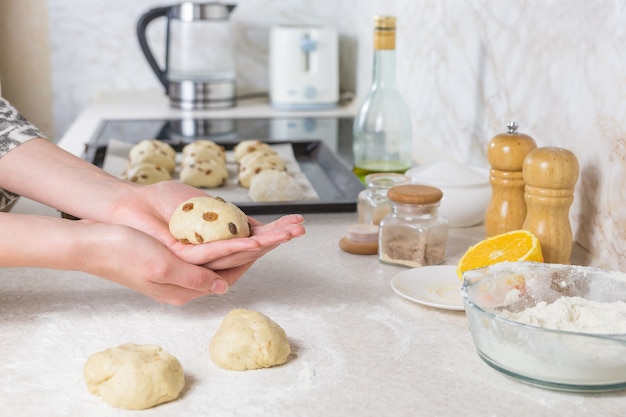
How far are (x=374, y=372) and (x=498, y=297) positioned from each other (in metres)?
0.18

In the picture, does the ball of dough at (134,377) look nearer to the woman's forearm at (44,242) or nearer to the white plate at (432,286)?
the woman's forearm at (44,242)

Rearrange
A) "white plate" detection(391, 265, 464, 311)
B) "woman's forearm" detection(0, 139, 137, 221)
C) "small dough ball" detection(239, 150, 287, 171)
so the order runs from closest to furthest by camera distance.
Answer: "white plate" detection(391, 265, 464, 311) → "woman's forearm" detection(0, 139, 137, 221) → "small dough ball" detection(239, 150, 287, 171)

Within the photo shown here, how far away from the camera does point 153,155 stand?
1.82m

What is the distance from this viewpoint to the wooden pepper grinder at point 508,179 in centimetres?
124

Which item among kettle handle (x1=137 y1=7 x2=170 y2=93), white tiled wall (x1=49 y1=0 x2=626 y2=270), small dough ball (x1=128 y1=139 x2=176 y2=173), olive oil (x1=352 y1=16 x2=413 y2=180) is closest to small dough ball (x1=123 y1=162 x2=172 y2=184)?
small dough ball (x1=128 y1=139 x2=176 y2=173)

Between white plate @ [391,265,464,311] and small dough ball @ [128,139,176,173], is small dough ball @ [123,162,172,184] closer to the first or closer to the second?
small dough ball @ [128,139,176,173]

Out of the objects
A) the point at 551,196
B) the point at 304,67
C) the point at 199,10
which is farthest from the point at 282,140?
the point at 551,196

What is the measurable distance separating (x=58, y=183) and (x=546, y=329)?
74cm

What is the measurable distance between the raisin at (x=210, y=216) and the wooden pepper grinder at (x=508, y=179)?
458mm

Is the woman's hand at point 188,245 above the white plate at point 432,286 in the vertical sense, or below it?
above

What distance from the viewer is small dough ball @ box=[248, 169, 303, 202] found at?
159 cm

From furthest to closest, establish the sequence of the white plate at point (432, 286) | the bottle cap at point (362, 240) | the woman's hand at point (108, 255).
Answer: the bottle cap at point (362, 240), the white plate at point (432, 286), the woman's hand at point (108, 255)

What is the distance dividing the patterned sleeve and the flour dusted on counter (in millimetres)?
752

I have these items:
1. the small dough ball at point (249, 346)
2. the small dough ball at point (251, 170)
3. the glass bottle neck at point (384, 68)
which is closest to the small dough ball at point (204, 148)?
the small dough ball at point (251, 170)
